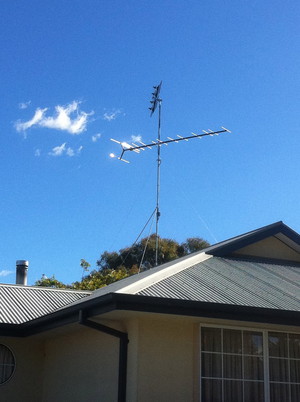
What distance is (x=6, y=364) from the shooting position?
14.8m

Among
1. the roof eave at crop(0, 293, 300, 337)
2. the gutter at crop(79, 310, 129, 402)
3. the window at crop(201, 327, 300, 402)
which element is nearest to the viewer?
the roof eave at crop(0, 293, 300, 337)

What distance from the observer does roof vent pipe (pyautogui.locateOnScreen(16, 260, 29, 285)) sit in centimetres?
1970

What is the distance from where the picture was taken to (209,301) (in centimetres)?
1013

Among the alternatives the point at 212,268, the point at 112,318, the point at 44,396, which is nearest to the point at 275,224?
the point at 212,268

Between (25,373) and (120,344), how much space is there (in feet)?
15.5

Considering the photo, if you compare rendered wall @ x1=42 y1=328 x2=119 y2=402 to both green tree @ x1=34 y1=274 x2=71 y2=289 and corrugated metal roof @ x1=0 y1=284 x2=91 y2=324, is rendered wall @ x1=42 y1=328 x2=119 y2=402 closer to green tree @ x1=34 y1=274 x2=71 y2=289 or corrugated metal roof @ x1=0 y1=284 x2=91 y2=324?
corrugated metal roof @ x1=0 y1=284 x2=91 y2=324

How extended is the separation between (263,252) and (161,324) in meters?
4.67

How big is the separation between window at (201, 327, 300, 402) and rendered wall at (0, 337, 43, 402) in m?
5.36

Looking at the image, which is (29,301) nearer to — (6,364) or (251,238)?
(6,364)

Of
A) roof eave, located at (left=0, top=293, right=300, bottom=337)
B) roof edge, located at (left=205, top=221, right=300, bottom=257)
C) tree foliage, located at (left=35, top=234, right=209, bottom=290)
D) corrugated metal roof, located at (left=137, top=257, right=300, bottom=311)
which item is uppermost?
tree foliage, located at (left=35, top=234, right=209, bottom=290)

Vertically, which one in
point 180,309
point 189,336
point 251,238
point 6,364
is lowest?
point 6,364

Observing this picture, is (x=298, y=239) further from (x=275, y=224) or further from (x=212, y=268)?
(x=212, y=268)

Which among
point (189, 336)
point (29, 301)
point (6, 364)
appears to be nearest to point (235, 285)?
point (189, 336)

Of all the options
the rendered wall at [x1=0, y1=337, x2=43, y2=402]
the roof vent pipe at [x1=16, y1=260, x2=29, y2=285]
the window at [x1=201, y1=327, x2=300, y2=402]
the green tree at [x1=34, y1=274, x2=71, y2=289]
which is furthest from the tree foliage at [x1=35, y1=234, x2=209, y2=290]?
the window at [x1=201, y1=327, x2=300, y2=402]
